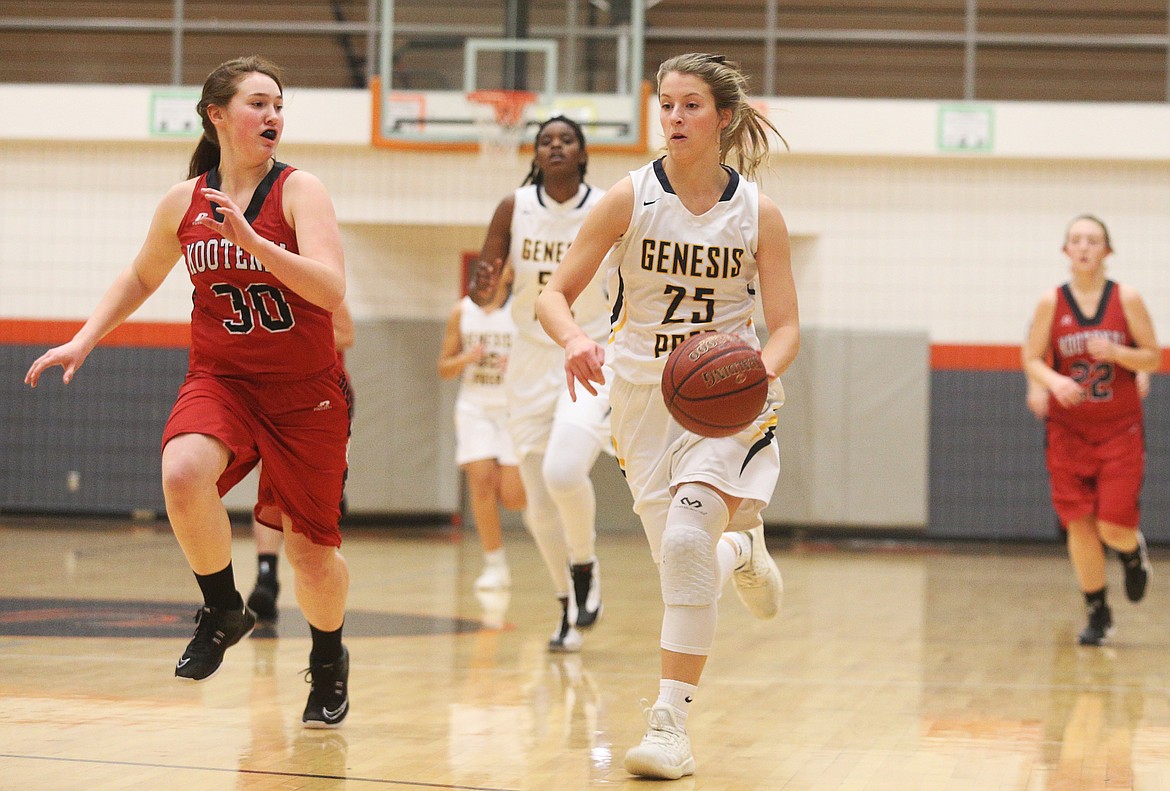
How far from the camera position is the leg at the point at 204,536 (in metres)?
3.56

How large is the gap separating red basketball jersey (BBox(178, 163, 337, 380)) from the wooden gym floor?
1.03m

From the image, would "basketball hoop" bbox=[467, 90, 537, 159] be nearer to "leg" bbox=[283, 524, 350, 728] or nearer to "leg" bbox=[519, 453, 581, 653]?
"leg" bbox=[519, 453, 581, 653]

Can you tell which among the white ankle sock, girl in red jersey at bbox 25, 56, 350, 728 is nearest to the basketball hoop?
girl in red jersey at bbox 25, 56, 350, 728

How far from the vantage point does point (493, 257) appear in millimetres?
5820

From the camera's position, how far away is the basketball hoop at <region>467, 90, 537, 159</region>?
11172 mm

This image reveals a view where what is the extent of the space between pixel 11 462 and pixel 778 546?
7.08 metres

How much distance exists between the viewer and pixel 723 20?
13.2 m

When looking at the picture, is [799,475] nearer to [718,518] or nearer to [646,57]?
[646,57]

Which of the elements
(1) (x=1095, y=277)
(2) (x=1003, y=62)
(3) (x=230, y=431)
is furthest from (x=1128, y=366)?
(2) (x=1003, y=62)

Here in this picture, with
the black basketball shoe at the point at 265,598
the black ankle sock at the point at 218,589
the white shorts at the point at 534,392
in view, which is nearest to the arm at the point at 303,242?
the black ankle sock at the point at 218,589

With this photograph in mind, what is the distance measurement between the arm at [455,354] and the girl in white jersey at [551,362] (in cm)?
258

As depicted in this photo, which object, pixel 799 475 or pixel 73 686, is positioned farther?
pixel 799 475

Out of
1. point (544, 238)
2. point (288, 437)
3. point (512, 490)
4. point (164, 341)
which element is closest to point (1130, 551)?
point (544, 238)

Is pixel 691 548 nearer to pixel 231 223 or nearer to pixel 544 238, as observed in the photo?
pixel 231 223
